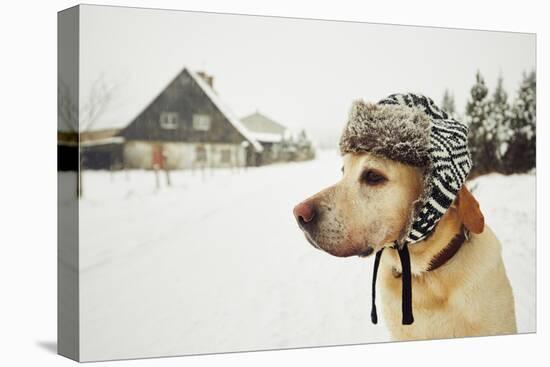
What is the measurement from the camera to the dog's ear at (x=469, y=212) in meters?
5.82

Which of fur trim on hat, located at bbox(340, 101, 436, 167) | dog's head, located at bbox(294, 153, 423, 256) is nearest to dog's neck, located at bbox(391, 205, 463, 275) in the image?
dog's head, located at bbox(294, 153, 423, 256)

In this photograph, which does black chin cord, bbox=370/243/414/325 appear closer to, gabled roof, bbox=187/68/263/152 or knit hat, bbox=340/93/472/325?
knit hat, bbox=340/93/472/325

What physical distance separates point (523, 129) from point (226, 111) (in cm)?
270

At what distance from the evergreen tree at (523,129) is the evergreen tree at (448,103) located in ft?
2.03

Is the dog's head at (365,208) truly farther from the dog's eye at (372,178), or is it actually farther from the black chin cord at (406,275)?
the black chin cord at (406,275)

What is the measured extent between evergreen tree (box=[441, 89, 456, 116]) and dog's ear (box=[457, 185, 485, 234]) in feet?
3.32

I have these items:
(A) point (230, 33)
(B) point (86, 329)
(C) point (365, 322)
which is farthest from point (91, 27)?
(C) point (365, 322)

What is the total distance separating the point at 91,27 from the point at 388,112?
208cm

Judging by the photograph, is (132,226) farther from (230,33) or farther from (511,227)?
(511,227)

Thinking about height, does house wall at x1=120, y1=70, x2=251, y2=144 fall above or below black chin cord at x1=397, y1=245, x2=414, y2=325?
above

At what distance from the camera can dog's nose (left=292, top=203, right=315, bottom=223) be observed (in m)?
5.44

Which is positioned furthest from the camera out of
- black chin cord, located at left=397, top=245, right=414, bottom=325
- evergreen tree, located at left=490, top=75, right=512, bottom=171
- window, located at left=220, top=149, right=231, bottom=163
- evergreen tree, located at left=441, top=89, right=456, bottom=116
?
evergreen tree, located at left=490, top=75, right=512, bottom=171

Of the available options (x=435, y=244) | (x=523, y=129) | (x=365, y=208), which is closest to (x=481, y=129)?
(x=523, y=129)

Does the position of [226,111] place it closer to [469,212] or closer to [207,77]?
[207,77]
